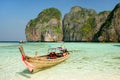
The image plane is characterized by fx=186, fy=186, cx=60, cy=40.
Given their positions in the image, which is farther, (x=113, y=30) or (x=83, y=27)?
(x=83, y=27)

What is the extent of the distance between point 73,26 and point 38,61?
597ft

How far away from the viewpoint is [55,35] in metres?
186

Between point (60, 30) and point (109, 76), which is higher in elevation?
point (60, 30)

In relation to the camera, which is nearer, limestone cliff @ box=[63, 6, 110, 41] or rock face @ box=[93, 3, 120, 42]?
rock face @ box=[93, 3, 120, 42]

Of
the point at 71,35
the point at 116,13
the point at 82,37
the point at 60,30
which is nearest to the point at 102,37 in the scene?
the point at 116,13

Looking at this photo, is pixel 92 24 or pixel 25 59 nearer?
pixel 25 59

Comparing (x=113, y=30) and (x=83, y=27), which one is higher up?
(x=83, y=27)

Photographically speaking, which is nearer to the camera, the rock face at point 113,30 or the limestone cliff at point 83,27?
the rock face at point 113,30

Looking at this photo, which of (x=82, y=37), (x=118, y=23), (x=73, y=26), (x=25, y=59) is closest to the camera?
(x=25, y=59)

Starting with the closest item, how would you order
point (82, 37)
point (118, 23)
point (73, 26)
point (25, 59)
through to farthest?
point (25, 59) < point (118, 23) < point (82, 37) < point (73, 26)

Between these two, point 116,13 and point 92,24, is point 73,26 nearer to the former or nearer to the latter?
point 92,24

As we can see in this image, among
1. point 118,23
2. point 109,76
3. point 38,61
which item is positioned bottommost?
point 109,76

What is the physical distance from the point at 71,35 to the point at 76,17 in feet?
74.0

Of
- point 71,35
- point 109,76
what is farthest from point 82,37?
point 109,76
